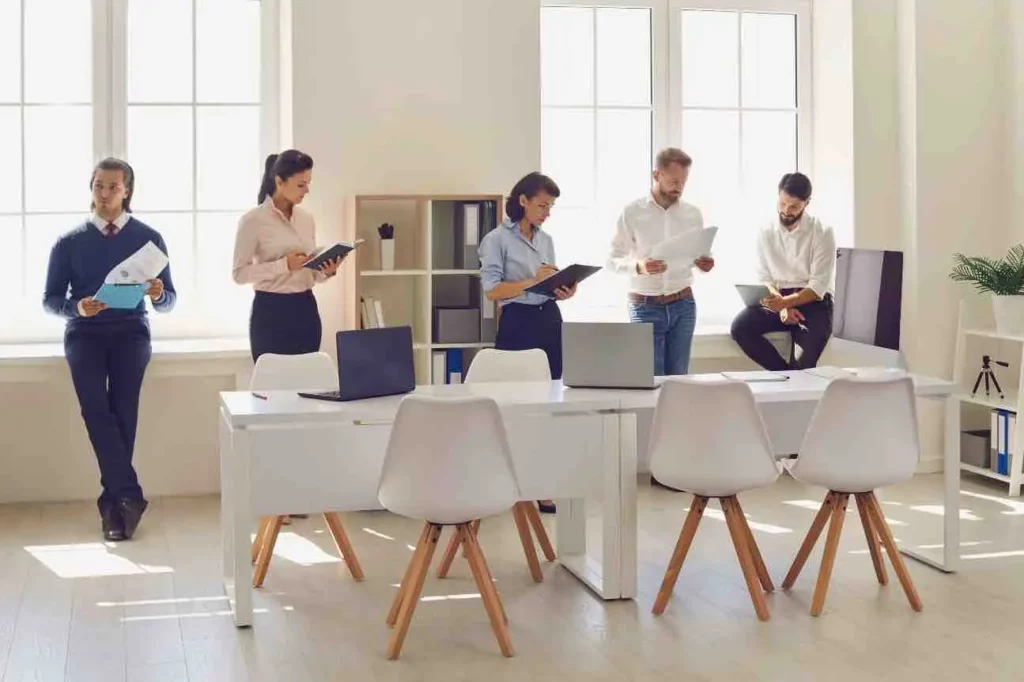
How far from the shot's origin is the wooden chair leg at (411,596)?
436cm

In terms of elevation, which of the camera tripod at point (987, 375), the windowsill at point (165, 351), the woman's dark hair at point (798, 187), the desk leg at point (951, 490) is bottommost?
the desk leg at point (951, 490)

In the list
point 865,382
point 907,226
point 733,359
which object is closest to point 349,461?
point 865,382

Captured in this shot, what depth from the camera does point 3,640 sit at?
4539 millimetres

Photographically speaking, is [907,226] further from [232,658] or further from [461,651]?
[232,658]

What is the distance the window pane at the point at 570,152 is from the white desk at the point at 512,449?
8.84 feet

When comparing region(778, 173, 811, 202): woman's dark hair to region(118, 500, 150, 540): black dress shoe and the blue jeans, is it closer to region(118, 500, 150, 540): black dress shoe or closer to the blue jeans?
the blue jeans

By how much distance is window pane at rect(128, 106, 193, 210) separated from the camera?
7.12 metres

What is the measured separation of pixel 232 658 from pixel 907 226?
190 inches

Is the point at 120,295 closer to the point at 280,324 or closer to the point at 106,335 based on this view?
the point at 106,335

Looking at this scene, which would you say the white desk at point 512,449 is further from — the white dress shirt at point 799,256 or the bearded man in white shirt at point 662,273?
the white dress shirt at point 799,256

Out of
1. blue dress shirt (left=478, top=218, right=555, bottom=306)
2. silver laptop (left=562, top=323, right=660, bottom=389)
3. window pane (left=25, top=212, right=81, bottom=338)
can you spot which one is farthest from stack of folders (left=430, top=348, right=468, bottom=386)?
window pane (left=25, top=212, right=81, bottom=338)

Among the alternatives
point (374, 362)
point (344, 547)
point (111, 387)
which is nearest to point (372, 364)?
point (374, 362)

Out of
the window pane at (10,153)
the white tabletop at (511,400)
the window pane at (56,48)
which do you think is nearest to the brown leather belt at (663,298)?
the white tabletop at (511,400)

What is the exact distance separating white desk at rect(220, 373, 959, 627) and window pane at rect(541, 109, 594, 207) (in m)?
2.69
